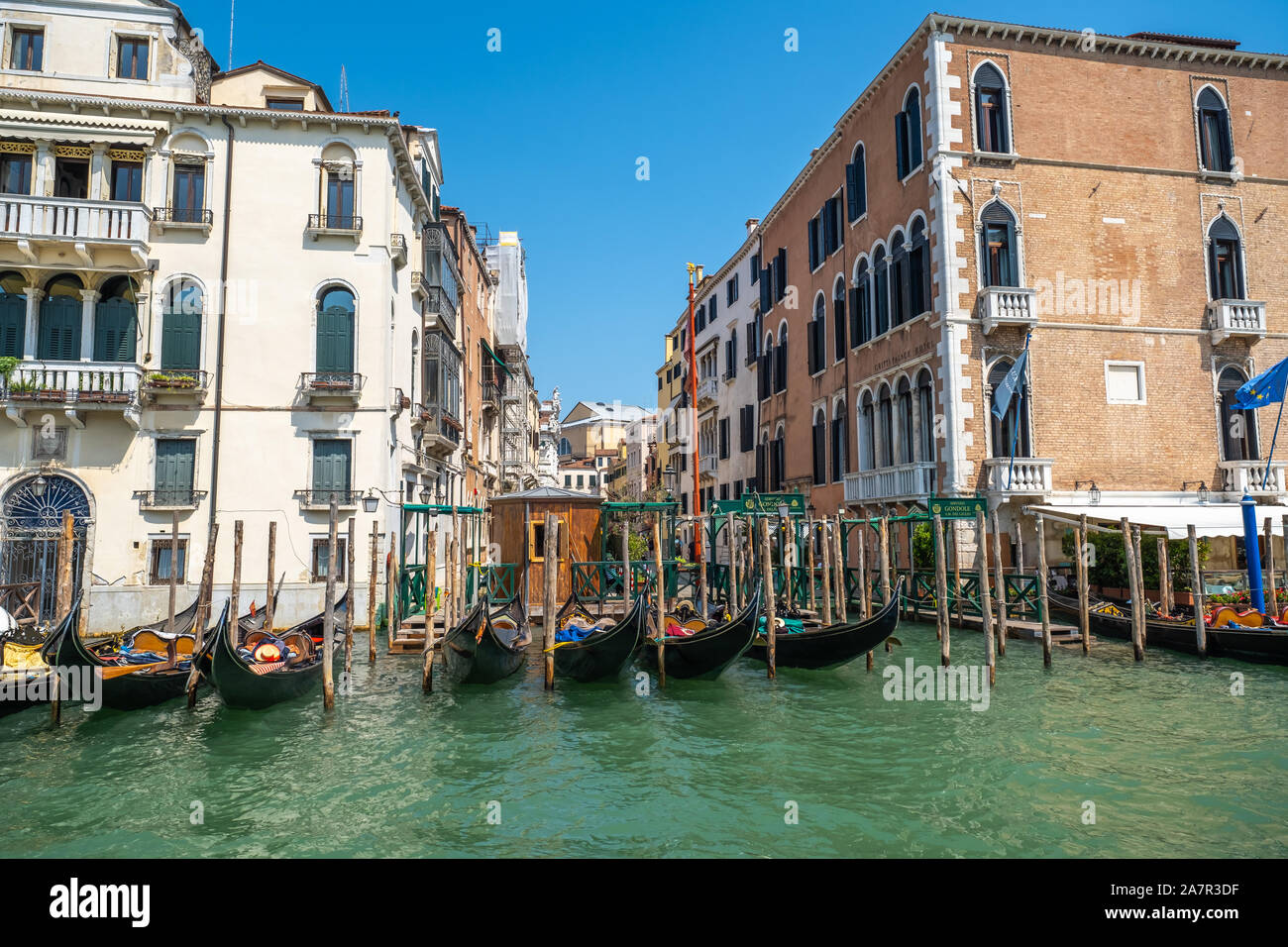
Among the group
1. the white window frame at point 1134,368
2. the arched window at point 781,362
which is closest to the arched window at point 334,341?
the arched window at point 781,362

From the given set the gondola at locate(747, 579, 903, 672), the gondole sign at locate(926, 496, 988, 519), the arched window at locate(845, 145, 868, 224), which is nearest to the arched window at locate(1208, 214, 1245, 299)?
the arched window at locate(845, 145, 868, 224)

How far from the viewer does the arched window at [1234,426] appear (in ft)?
50.7

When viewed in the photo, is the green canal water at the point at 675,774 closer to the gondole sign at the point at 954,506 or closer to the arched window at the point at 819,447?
the gondole sign at the point at 954,506

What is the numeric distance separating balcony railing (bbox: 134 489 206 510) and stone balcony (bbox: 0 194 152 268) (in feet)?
12.5

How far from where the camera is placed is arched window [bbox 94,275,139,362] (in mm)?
14078

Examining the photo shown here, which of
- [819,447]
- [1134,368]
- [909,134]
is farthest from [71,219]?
[1134,368]

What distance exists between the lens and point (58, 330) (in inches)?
549

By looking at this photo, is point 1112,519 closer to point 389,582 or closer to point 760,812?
point 760,812

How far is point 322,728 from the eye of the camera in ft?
28.0

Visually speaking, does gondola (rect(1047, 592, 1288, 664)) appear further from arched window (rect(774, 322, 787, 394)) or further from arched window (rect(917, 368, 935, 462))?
arched window (rect(774, 322, 787, 394))

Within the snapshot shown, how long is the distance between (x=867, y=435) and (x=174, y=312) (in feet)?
44.6
